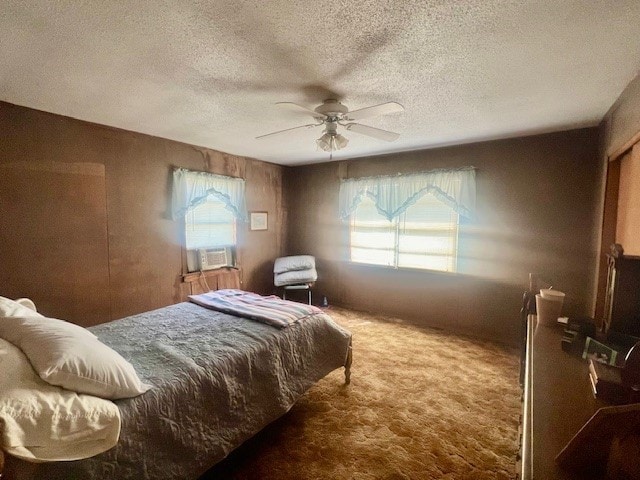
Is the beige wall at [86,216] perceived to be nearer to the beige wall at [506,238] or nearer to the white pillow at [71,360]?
the white pillow at [71,360]

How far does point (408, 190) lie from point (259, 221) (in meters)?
2.33

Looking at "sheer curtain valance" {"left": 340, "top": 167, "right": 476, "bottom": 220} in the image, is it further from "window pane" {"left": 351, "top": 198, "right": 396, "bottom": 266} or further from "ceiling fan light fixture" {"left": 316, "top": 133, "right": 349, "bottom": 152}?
"ceiling fan light fixture" {"left": 316, "top": 133, "right": 349, "bottom": 152}

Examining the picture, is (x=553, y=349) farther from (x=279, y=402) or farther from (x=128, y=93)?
(x=128, y=93)

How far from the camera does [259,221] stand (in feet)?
15.5

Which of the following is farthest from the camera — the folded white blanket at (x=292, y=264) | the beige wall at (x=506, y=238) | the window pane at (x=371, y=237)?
the folded white blanket at (x=292, y=264)

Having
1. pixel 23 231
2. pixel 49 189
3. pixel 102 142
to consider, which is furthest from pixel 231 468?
pixel 102 142

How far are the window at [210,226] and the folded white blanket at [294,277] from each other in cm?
86

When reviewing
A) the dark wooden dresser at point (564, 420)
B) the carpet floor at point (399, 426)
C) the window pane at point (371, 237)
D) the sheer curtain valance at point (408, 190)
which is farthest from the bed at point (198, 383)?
the sheer curtain valance at point (408, 190)

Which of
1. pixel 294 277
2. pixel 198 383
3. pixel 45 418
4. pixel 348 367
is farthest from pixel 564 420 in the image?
pixel 294 277

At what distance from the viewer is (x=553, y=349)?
154 cm

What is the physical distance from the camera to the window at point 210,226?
150 inches

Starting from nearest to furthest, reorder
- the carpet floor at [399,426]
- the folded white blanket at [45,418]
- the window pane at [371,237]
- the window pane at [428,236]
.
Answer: the folded white blanket at [45,418]
the carpet floor at [399,426]
the window pane at [428,236]
the window pane at [371,237]

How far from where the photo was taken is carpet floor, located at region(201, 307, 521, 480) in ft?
5.50

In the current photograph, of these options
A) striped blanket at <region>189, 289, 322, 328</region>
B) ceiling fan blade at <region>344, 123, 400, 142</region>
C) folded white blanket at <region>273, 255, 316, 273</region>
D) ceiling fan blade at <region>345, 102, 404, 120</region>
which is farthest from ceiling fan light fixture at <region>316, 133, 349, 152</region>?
folded white blanket at <region>273, 255, 316, 273</region>
